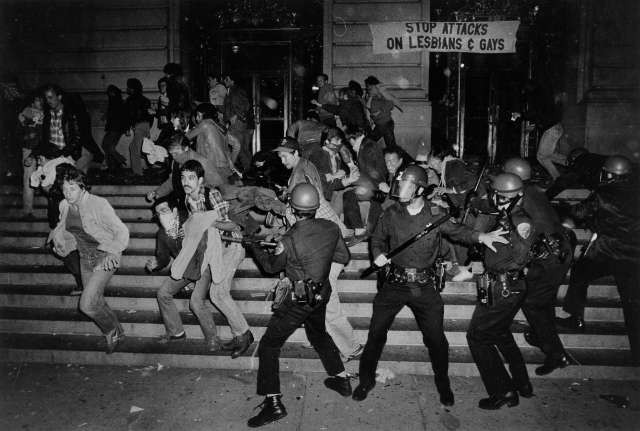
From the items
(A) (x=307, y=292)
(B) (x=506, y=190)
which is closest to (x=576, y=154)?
(B) (x=506, y=190)

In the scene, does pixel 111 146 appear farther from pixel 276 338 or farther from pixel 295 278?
pixel 276 338

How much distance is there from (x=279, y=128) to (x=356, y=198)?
6852 mm

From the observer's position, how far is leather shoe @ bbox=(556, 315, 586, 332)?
216 inches

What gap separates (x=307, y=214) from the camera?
437 cm

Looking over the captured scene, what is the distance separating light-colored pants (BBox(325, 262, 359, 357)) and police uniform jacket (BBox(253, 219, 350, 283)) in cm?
66

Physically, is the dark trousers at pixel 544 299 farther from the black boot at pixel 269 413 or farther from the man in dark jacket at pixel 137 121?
the man in dark jacket at pixel 137 121

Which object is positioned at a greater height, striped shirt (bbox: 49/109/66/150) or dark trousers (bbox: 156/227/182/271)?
striped shirt (bbox: 49/109/66/150)

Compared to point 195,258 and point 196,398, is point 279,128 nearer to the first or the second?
point 195,258

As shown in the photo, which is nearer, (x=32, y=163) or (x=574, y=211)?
(x=574, y=211)

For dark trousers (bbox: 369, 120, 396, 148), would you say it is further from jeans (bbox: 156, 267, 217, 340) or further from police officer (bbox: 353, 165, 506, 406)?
jeans (bbox: 156, 267, 217, 340)

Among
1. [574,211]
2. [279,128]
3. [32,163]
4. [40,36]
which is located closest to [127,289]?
[32,163]

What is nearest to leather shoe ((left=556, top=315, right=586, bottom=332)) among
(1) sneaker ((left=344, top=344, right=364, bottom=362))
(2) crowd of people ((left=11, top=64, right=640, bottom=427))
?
(2) crowd of people ((left=11, top=64, right=640, bottom=427))

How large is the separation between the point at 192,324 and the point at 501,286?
3.60 m

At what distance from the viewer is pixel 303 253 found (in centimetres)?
433
